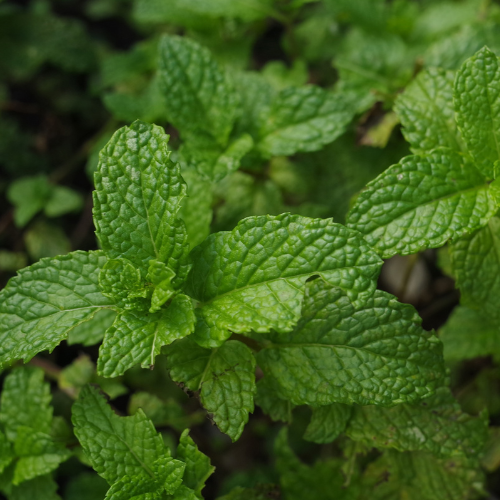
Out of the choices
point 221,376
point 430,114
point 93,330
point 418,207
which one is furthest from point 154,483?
point 430,114

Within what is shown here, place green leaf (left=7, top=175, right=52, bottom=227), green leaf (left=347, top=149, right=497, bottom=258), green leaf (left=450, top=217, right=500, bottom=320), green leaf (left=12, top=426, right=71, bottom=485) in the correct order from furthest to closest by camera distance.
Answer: green leaf (left=7, top=175, right=52, bottom=227), green leaf (left=12, top=426, right=71, bottom=485), green leaf (left=450, top=217, right=500, bottom=320), green leaf (left=347, top=149, right=497, bottom=258)

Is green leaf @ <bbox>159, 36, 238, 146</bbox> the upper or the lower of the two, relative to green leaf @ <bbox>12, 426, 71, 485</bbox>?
upper

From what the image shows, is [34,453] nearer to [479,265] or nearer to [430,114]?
[479,265]

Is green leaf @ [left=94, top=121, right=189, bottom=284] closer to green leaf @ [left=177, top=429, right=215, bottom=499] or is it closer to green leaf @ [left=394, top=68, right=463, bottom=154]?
green leaf @ [left=177, top=429, right=215, bottom=499]

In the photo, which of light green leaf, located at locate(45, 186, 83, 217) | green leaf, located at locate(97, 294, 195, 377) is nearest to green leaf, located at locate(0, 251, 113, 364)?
green leaf, located at locate(97, 294, 195, 377)

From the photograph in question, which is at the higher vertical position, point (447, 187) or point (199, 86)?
point (199, 86)

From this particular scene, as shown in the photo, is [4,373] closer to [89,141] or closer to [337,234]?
[89,141]
